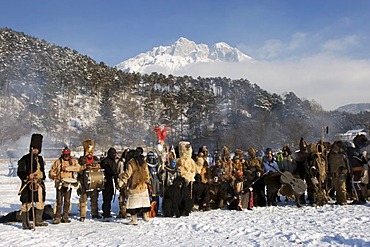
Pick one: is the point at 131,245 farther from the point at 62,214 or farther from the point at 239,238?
the point at 62,214

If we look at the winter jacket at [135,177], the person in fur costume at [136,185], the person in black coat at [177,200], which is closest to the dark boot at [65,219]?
the person in fur costume at [136,185]

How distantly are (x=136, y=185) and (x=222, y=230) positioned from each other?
2041 mm

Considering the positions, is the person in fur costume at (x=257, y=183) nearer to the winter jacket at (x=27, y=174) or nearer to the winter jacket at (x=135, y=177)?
the winter jacket at (x=135, y=177)

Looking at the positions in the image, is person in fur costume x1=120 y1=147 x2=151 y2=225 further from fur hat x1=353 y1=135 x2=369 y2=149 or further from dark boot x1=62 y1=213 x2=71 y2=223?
fur hat x1=353 y1=135 x2=369 y2=149

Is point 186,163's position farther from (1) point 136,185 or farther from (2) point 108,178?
(1) point 136,185

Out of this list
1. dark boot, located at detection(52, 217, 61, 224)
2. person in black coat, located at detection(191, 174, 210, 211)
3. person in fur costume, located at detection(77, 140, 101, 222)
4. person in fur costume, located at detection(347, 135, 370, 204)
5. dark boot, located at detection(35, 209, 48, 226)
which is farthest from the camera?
person in fur costume, located at detection(347, 135, 370, 204)

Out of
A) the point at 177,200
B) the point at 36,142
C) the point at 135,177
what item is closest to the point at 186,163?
the point at 177,200

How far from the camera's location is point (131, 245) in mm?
6574

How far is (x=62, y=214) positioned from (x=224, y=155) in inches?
175

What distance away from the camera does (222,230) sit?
24.6 ft

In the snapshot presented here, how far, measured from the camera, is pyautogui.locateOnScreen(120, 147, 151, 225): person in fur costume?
8.33m

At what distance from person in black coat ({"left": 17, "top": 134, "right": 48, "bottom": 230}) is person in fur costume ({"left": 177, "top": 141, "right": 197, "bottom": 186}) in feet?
11.0

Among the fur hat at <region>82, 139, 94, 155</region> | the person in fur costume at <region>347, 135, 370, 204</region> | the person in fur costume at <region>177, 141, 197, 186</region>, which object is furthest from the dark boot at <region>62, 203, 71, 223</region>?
the person in fur costume at <region>347, 135, 370, 204</region>

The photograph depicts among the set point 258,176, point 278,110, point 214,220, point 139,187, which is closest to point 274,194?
point 258,176
